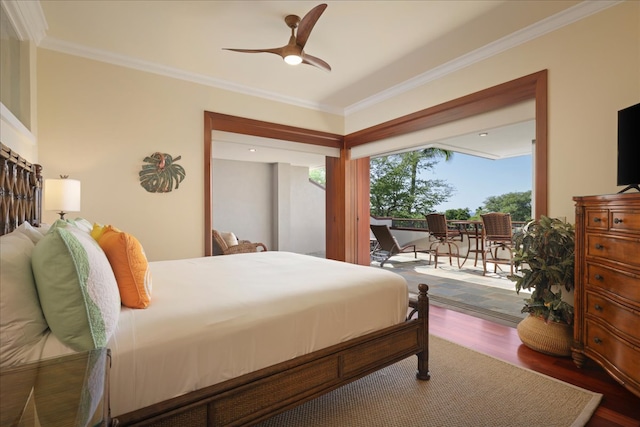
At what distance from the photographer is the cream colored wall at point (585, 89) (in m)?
2.33

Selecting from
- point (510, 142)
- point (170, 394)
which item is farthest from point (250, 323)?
point (510, 142)

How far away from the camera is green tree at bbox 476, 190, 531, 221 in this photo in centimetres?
836

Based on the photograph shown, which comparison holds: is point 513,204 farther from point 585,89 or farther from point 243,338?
point 243,338

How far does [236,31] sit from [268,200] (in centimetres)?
554

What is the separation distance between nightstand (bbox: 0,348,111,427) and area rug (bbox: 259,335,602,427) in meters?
1.09

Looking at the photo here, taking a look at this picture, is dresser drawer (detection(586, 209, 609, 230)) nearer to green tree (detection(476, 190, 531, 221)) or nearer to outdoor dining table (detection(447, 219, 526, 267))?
outdoor dining table (detection(447, 219, 526, 267))

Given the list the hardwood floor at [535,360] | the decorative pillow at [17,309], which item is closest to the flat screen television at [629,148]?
the hardwood floor at [535,360]

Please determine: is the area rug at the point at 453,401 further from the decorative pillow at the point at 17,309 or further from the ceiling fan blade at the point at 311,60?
the ceiling fan blade at the point at 311,60

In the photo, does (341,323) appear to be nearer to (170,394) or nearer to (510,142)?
(170,394)

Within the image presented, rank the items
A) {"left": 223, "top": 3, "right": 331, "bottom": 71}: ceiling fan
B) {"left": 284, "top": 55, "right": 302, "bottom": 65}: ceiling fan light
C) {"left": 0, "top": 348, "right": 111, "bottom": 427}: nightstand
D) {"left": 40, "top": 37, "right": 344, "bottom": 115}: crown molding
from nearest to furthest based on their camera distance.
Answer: {"left": 0, "top": 348, "right": 111, "bottom": 427}: nightstand, {"left": 223, "top": 3, "right": 331, "bottom": 71}: ceiling fan, {"left": 284, "top": 55, "right": 302, "bottom": 65}: ceiling fan light, {"left": 40, "top": 37, "right": 344, "bottom": 115}: crown molding

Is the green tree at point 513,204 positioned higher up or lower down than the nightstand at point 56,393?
higher up

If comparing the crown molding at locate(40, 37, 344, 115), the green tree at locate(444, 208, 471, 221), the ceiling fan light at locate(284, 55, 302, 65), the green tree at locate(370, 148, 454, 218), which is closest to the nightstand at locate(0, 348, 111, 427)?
the ceiling fan light at locate(284, 55, 302, 65)

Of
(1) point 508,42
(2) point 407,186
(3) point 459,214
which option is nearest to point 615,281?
(1) point 508,42

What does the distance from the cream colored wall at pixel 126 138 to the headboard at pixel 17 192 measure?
0.68 meters
